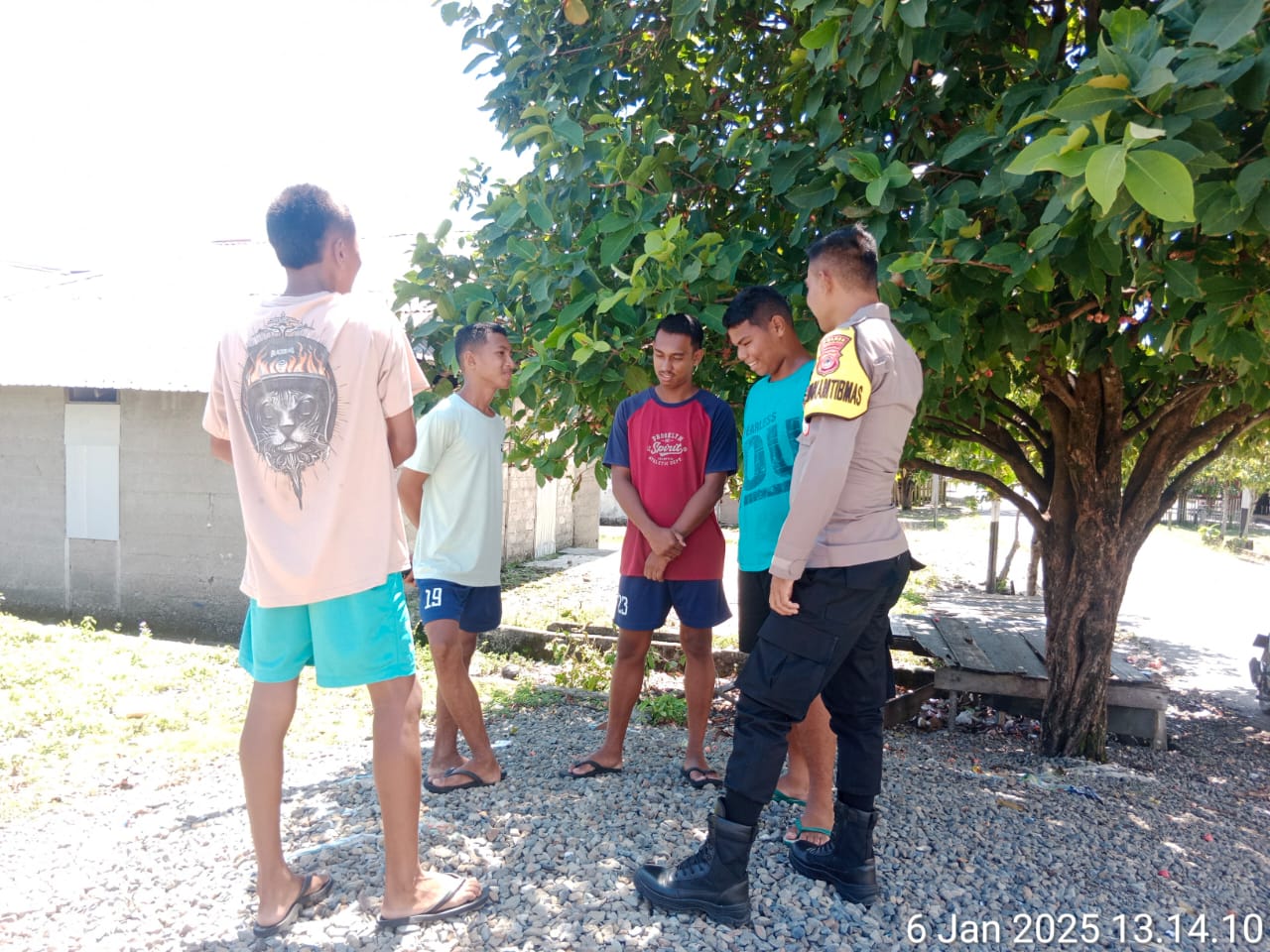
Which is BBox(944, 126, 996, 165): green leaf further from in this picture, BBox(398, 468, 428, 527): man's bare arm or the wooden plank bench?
the wooden plank bench

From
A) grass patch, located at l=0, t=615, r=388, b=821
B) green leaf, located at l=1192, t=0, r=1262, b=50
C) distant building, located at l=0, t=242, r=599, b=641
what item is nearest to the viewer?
green leaf, located at l=1192, t=0, r=1262, b=50

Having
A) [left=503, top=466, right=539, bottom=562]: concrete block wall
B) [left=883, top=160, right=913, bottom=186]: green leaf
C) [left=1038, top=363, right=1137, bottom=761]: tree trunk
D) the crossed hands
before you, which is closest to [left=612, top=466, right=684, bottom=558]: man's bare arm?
the crossed hands

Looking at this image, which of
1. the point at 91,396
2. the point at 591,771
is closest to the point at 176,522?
the point at 91,396

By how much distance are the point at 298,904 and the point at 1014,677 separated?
440cm

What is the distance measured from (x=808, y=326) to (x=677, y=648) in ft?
13.6

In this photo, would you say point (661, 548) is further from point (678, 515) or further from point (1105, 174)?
point (1105, 174)

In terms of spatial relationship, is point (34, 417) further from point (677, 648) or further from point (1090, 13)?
point (1090, 13)

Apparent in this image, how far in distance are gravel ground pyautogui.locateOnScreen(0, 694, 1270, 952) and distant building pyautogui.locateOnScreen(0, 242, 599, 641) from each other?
5383 millimetres

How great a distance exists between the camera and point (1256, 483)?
21.0 metres

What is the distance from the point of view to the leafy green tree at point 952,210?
6.66ft

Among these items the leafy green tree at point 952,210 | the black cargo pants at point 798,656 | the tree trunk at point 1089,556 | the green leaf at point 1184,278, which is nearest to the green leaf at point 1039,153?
the leafy green tree at point 952,210

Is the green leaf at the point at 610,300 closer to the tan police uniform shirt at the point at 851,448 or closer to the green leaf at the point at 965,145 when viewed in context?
the tan police uniform shirt at the point at 851,448

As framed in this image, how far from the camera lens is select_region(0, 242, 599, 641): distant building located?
353 inches

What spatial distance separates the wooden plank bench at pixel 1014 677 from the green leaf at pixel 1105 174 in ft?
14.1
